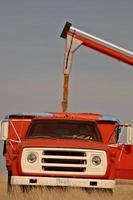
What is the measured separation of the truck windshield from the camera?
547 inches

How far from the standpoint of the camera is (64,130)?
552 inches

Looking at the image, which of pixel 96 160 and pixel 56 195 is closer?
pixel 56 195

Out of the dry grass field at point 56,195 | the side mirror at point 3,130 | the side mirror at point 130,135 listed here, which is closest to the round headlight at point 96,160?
the dry grass field at point 56,195

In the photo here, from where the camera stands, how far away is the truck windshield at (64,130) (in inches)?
547

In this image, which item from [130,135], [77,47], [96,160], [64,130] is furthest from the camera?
[77,47]

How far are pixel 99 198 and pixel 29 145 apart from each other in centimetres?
186

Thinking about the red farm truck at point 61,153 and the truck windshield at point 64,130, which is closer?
the red farm truck at point 61,153

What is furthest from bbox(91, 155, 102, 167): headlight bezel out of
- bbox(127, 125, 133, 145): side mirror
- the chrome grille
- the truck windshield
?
the truck windshield

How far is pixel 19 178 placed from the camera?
40.7 ft

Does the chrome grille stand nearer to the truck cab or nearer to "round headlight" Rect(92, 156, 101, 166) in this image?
the truck cab

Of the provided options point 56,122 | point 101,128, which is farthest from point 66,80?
point 56,122

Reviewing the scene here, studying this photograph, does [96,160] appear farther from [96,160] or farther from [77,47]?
[77,47]

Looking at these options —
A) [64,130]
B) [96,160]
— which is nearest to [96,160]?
[96,160]

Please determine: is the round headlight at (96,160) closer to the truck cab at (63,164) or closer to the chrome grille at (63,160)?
the truck cab at (63,164)
